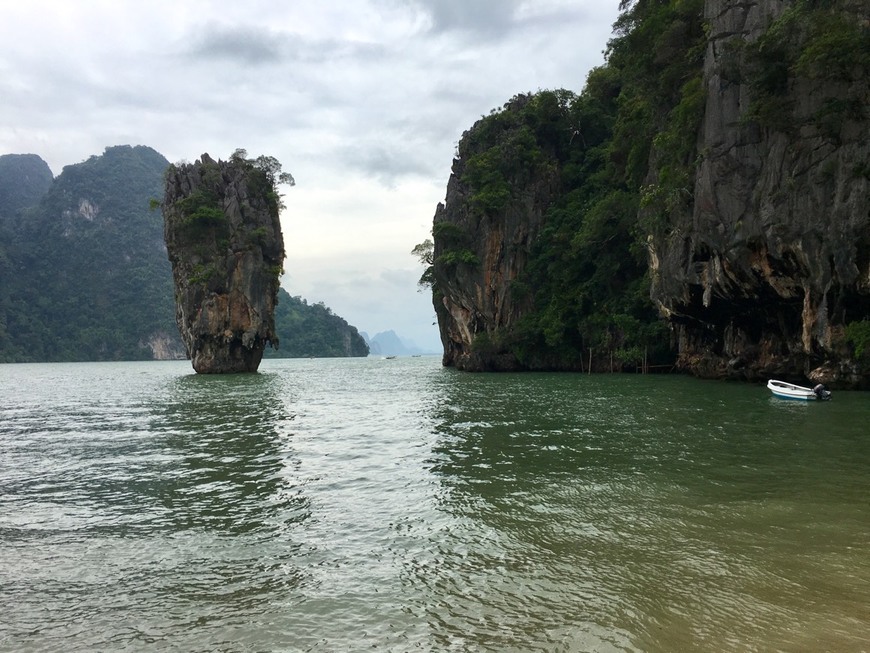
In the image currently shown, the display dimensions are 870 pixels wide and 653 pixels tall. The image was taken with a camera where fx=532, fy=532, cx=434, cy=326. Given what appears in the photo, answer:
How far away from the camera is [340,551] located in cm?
582

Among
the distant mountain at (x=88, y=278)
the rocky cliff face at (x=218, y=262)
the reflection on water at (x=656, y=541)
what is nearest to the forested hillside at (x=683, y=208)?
the reflection on water at (x=656, y=541)

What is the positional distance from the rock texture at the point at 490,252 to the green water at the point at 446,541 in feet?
102

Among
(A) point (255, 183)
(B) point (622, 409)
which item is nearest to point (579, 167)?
(A) point (255, 183)

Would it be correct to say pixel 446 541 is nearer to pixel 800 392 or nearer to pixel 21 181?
pixel 800 392

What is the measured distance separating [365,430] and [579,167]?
36943 millimetres

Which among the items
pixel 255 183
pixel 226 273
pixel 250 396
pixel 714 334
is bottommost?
pixel 250 396

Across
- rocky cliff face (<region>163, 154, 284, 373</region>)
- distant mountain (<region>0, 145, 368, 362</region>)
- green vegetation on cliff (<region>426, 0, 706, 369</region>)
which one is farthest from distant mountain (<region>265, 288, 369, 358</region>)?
green vegetation on cliff (<region>426, 0, 706, 369</region>)

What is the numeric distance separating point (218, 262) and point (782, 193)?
39688mm

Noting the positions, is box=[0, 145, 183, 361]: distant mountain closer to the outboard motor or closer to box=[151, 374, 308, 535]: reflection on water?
box=[151, 374, 308, 535]: reflection on water

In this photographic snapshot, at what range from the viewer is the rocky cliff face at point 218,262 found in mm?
44219

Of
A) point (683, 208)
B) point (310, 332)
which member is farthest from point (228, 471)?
point (310, 332)

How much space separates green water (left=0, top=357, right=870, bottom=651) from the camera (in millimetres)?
4125

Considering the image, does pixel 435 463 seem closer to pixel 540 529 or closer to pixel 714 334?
pixel 540 529

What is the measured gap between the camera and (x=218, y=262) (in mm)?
44594
